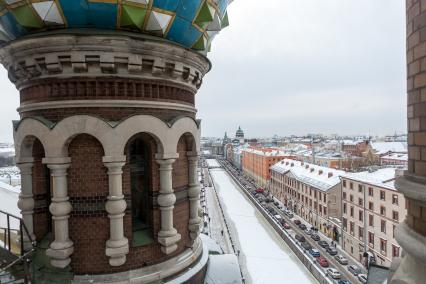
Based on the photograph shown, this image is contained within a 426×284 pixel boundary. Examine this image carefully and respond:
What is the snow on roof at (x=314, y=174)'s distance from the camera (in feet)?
155

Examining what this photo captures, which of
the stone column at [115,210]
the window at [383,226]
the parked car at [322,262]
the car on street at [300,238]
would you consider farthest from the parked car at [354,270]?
the stone column at [115,210]

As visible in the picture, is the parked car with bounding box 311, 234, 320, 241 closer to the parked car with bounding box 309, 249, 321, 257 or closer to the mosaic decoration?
the parked car with bounding box 309, 249, 321, 257

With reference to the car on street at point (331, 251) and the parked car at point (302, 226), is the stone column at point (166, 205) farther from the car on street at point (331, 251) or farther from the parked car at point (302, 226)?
the parked car at point (302, 226)

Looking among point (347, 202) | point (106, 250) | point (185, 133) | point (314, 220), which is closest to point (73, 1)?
point (185, 133)

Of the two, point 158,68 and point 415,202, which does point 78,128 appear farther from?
point 415,202

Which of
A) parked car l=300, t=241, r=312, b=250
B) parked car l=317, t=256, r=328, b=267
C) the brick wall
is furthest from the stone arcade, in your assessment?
parked car l=300, t=241, r=312, b=250

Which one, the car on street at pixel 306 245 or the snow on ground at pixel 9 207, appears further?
the car on street at pixel 306 245

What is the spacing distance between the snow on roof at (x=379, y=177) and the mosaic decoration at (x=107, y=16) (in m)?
33.5

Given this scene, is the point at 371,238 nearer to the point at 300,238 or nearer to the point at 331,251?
the point at 331,251

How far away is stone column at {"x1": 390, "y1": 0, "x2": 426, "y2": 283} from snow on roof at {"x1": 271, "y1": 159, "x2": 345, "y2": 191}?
4476cm

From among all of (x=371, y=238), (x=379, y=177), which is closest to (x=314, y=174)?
(x=379, y=177)

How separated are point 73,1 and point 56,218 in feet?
12.7

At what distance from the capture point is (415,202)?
3.44 m

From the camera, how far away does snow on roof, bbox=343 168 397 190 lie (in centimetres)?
3425
